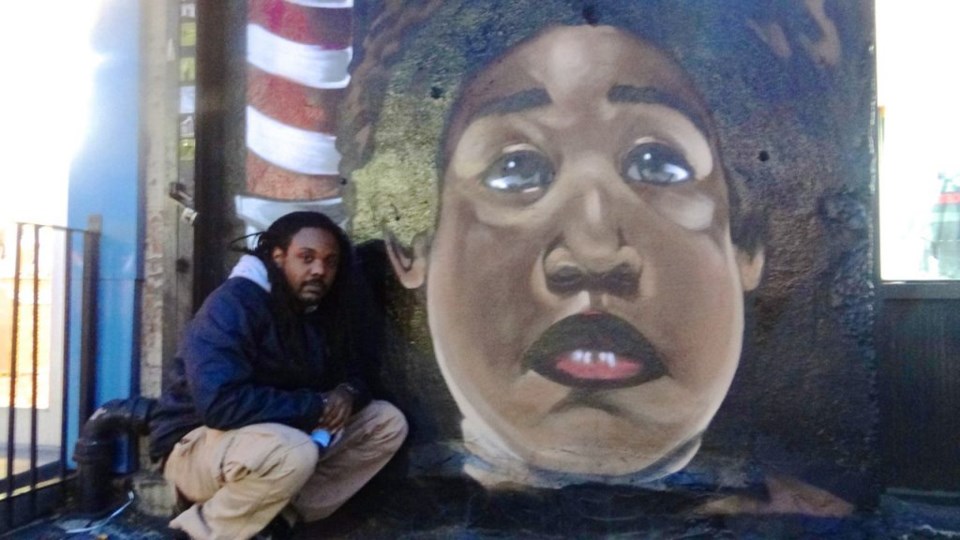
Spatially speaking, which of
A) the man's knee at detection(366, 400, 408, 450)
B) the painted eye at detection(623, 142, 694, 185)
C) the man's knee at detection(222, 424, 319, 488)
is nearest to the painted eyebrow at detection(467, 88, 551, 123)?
the painted eye at detection(623, 142, 694, 185)

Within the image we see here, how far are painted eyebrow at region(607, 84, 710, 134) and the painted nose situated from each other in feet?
1.71

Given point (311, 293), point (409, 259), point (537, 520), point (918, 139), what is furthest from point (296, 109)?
point (918, 139)

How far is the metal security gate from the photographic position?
A: 4156 mm

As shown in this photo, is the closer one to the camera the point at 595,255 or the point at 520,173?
the point at 595,255

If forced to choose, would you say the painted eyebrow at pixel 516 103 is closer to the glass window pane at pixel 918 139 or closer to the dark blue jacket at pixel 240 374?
the dark blue jacket at pixel 240 374

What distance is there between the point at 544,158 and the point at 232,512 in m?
2.26

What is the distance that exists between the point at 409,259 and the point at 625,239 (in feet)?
3.75

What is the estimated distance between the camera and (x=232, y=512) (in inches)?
133

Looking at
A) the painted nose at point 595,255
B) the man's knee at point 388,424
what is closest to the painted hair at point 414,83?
the painted nose at point 595,255

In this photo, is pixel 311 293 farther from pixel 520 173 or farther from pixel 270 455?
pixel 520 173

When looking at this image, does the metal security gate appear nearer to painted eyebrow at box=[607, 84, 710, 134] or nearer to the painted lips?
the painted lips

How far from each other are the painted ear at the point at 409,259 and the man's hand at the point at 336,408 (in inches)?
29.6

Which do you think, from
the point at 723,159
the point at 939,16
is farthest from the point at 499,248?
the point at 939,16

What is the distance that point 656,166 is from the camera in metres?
4.02
